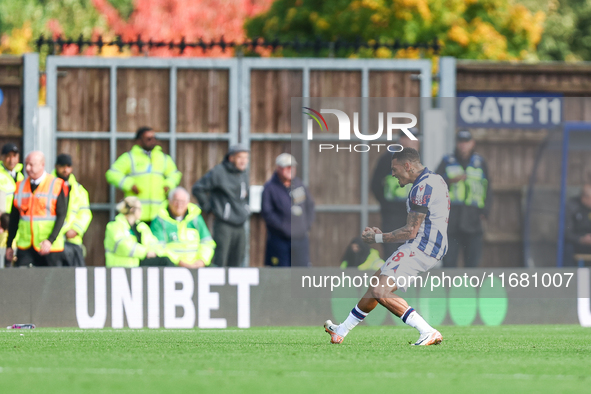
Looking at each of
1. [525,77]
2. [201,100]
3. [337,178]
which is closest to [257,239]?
[337,178]

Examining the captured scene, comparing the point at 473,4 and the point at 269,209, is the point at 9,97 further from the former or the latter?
the point at 473,4

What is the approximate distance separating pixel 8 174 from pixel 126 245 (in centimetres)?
194

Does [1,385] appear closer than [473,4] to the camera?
Yes

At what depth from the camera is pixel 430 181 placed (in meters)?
8.70

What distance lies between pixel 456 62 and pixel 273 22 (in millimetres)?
15853

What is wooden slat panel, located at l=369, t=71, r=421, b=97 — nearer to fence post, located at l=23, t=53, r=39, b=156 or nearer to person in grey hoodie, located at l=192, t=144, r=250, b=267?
person in grey hoodie, located at l=192, t=144, r=250, b=267

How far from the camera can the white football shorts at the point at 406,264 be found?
861 cm

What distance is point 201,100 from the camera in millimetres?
14375

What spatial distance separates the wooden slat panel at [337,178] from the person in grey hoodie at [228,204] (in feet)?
5.40

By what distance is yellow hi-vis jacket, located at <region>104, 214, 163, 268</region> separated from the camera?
1189cm

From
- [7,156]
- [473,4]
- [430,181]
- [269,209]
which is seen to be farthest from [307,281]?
[473,4]

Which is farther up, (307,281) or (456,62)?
(456,62)

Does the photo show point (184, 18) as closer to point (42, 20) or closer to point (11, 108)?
point (42, 20)

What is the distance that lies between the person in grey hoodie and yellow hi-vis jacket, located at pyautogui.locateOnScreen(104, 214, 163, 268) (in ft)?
3.29
